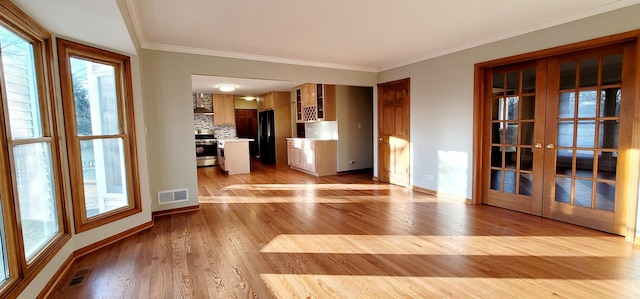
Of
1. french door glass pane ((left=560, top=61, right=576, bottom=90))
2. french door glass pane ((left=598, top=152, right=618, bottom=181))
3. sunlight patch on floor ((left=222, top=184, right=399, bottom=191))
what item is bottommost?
sunlight patch on floor ((left=222, top=184, right=399, bottom=191))

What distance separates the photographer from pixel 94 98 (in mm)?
2957

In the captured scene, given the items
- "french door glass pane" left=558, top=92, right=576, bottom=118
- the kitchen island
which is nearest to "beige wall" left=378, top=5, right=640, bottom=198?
"french door glass pane" left=558, top=92, right=576, bottom=118

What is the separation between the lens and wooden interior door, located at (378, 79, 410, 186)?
208 inches

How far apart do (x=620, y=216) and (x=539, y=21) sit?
2.23 metres

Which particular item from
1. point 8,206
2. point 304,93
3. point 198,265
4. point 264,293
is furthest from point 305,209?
point 304,93

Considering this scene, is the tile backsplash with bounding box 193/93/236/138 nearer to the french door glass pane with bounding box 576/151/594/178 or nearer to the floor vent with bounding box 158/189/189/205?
the floor vent with bounding box 158/189/189/205

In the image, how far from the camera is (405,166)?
5363 mm

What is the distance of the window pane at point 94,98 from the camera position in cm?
278

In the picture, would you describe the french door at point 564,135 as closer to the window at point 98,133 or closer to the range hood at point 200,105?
the window at point 98,133

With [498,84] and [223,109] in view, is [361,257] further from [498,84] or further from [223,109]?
[223,109]

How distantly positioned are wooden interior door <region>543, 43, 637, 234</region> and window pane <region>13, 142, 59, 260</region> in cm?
503

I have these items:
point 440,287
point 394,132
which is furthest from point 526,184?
point 440,287

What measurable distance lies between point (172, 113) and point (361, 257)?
3.05m

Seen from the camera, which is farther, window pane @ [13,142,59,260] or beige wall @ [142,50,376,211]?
beige wall @ [142,50,376,211]
